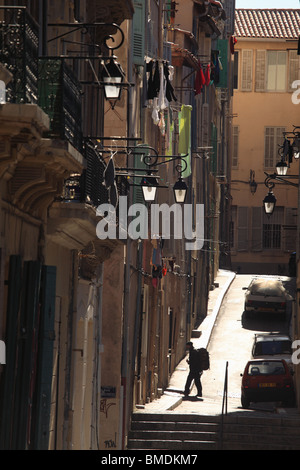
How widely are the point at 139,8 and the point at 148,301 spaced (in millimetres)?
8326

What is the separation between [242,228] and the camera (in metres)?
67.5

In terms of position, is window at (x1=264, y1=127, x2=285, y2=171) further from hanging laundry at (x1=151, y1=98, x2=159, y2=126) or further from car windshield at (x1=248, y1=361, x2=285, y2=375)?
hanging laundry at (x1=151, y1=98, x2=159, y2=126)

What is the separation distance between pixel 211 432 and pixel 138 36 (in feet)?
30.7

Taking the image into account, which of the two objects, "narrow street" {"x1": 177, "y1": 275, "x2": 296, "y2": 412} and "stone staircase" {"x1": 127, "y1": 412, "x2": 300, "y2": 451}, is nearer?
"stone staircase" {"x1": 127, "y1": 412, "x2": 300, "y2": 451}

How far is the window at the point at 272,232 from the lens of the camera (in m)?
67.1

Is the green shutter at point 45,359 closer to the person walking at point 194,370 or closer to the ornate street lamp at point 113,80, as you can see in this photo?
the ornate street lamp at point 113,80

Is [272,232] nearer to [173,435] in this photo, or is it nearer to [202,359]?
[202,359]

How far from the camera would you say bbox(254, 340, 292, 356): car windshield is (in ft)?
124

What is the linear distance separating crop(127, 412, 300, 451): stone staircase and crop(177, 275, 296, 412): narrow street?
244 cm

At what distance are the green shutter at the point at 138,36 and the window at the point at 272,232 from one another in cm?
3911

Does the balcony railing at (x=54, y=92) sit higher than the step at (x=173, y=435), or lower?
higher

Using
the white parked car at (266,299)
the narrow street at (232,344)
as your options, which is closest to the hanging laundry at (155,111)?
the narrow street at (232,344)

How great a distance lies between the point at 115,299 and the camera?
26.5m

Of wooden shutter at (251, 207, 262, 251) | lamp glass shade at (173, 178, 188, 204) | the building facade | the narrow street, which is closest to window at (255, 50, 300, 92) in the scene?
wooden shutter at (251, 207, 262, 251)
